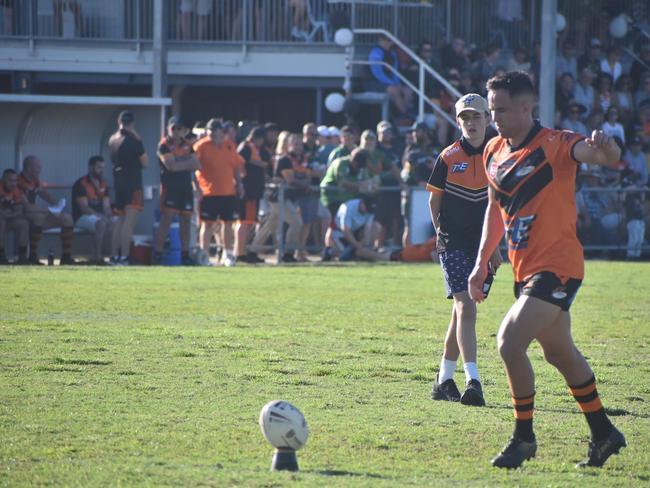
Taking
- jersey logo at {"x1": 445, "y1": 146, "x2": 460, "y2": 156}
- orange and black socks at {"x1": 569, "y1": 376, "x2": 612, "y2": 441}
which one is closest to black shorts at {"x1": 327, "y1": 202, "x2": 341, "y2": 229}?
jersey logo at {"x1": 445, "y1": 146, "x2": 460, "y2": 156}

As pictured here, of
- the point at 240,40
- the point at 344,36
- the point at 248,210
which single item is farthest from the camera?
the point at 240,40

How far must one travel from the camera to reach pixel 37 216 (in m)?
19.1

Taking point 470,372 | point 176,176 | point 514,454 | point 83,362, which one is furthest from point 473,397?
point 176,176

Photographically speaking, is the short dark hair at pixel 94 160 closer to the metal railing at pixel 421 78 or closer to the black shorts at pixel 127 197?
the black shorts at pixel 127 197

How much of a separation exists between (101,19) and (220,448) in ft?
72.4

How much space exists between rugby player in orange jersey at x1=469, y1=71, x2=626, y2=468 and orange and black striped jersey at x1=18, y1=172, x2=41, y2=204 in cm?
1365

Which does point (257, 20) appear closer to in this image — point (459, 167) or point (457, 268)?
point (459, 167)

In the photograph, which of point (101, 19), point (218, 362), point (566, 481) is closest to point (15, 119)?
point (101, 19)

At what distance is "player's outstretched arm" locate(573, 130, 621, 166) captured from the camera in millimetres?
6137

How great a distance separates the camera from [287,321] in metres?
12.9

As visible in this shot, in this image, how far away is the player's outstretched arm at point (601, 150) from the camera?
6137 mm

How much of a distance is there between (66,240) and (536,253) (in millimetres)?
13888

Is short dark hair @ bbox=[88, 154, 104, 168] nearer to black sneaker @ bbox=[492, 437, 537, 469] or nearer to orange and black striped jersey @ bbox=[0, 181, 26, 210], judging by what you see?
orange and black striped jersey @ bbox=[0, 181, 26, 210]

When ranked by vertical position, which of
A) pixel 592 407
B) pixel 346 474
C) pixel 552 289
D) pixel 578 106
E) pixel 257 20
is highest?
pixel 257 20
